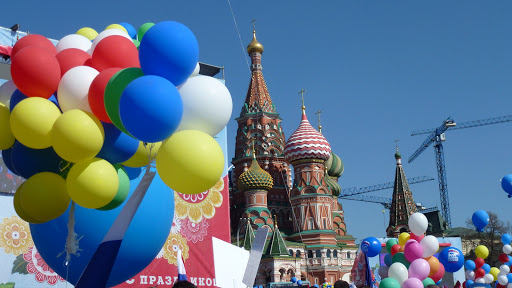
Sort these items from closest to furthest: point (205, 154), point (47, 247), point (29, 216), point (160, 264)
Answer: point (205, 154) → point (29, 216) → point (47, 247) → point (160, 264)

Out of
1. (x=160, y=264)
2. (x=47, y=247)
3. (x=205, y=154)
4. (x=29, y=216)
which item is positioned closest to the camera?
(x=205, y=154)

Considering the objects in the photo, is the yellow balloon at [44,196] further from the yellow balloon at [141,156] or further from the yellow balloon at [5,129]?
the yellow balloon at [141,156]

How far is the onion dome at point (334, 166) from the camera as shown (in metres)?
39.3

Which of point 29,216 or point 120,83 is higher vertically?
point 120,83

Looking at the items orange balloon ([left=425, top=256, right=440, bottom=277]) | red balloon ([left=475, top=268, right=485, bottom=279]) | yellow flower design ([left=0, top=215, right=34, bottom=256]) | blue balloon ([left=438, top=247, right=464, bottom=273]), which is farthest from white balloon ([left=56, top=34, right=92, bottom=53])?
red balloon ([left=475, top=268, right=485, bottom=279])

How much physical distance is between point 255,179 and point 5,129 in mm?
25688

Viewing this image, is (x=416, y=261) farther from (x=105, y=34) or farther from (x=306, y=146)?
(x=306, y=146)

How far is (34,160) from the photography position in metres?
5.38

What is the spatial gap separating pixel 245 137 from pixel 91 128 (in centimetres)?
2944

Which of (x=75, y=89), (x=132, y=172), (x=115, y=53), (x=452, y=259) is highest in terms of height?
(x=115, y=53)

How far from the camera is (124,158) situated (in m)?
5.29

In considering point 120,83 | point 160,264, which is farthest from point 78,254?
point 160,264

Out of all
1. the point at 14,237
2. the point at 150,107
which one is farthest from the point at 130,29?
the point at 14,237

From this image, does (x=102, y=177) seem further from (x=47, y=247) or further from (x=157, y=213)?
(x=47, y=247)
